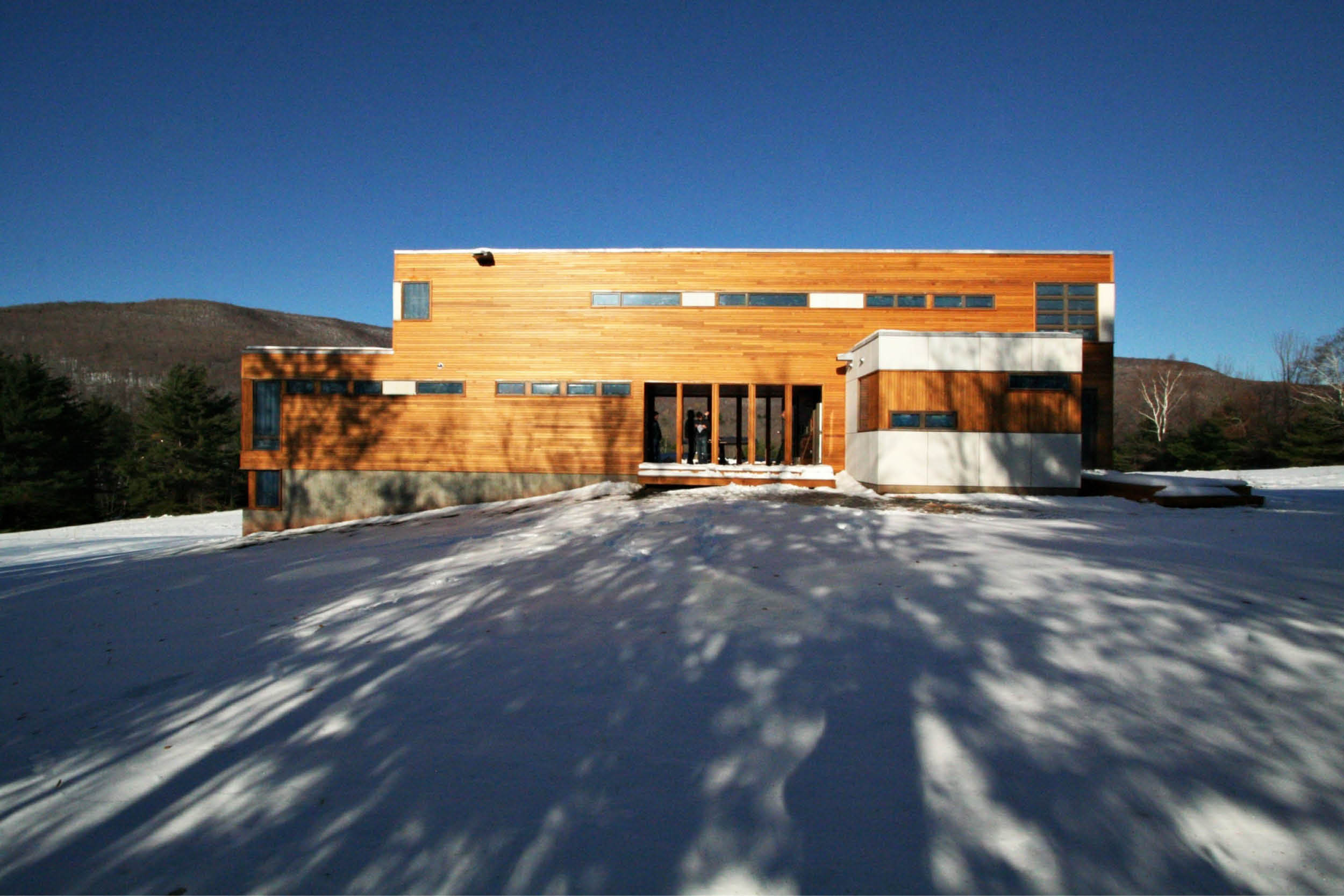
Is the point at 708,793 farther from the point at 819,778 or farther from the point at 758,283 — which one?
the point at 758,283

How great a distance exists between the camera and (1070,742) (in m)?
2.92

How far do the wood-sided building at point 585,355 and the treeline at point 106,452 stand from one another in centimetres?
2643

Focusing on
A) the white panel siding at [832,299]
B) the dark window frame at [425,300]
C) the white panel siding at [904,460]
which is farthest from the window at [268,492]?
the white panel siding at [904,460]

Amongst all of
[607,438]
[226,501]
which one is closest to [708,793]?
[607,438]

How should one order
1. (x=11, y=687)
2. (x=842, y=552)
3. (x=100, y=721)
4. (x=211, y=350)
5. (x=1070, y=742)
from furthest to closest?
(x=211, y=350) < (x=842, y=552) < (x=11, y=687) < (x=100, y=721) < (x=1070, y=742)

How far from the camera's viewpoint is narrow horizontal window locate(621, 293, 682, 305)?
56.3 feet

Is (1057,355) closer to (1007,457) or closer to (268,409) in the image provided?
(1007,457)

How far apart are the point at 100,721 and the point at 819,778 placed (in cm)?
434

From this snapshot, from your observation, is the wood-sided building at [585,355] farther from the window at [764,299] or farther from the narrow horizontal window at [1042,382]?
the narrow horizontal window at [1042,382]

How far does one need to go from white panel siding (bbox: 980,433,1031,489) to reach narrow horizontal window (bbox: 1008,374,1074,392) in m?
1.07

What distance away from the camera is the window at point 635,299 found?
56.3 ft

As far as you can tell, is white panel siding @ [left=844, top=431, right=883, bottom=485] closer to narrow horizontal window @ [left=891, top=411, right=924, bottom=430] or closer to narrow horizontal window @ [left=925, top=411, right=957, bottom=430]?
narrow horizontal window @ [left=891, top=411, right=924, bottom=430]

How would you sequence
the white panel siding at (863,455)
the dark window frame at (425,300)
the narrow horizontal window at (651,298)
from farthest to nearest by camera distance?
the dark window frame at (425,300)
the narrow horizontal window at (651,298)
the white panel siding at (863,455)

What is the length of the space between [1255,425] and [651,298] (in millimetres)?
40515
